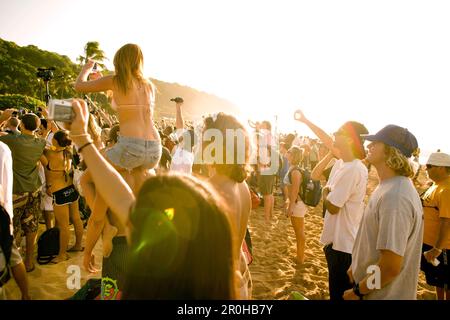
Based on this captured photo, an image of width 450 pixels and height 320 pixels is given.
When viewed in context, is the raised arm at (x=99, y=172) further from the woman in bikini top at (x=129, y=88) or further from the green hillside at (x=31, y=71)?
the green hillside at (x=31, y=71)

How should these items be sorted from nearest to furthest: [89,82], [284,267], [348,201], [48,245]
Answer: [89,82] < [348,201] < [48,245] < [284,267]

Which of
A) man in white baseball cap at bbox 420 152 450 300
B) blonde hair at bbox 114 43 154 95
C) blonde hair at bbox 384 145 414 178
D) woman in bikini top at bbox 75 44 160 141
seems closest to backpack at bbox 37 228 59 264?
woman in bikini top at bbox 75 44 160 141

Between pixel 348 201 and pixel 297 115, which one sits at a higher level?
pixel 297 115

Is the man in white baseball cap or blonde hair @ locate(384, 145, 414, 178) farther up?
blonde hair @ locate(384, 145, 414, 178)

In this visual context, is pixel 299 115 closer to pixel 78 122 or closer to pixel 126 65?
pixel 126 65

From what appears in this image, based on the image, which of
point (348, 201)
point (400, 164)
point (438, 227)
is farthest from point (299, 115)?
point (438, 227)

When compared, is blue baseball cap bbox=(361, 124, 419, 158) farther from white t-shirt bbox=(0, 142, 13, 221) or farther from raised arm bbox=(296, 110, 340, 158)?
white t-shirt bbox=(0, 142, 13, 221)

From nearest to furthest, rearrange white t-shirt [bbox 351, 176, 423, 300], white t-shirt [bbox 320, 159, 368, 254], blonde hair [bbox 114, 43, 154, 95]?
1. white t-shirt [bbox 351, 176, 423, 300]
2. blonde hair [bbox 114, 43, 154, 95]
3. white t-shirt [bbox 320, 159, 368, 254]

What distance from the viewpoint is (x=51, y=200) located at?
18.5 ft

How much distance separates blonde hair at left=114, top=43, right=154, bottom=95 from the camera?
275 centimetres

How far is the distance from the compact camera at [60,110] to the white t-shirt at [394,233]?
6.87 feet

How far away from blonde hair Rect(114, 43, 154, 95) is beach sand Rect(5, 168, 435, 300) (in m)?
3.02

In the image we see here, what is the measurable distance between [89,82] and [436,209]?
4.51 metres

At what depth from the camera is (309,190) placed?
5332 mm
